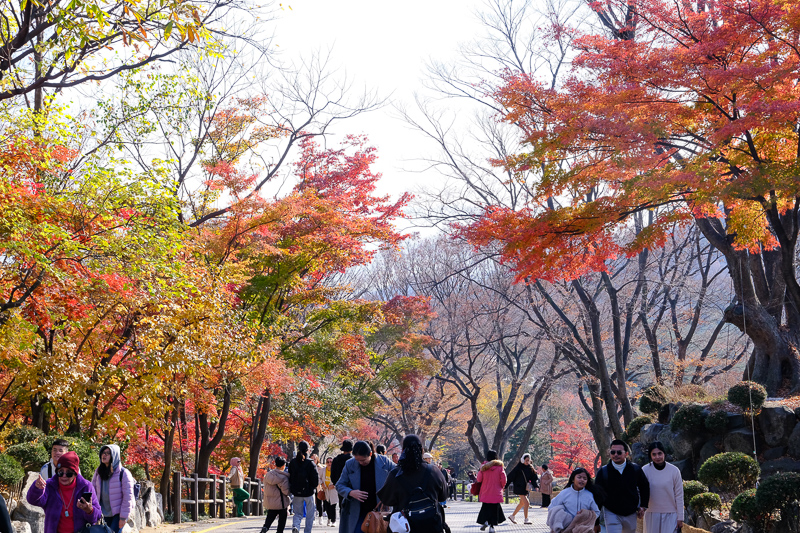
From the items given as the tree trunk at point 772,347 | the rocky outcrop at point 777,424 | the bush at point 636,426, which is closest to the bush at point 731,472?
the rocky outcrop at point 777,424

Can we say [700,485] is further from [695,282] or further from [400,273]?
[400,273]

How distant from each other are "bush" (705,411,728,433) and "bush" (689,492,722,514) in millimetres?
3721

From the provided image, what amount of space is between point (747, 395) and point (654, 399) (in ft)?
12.1

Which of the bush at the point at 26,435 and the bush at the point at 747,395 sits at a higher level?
the bush at the point at 747,395

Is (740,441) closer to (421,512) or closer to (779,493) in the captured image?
(779,493)

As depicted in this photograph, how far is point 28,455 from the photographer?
42.2ft

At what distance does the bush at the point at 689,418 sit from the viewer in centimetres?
1622

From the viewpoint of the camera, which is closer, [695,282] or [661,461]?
[661,461]

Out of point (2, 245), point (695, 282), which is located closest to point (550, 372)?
point (695, 282)

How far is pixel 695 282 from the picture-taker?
25078mm

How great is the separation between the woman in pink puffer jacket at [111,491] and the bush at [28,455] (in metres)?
6.06

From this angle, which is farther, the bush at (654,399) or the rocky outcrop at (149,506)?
the bush at (654,399)

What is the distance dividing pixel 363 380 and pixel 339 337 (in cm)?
592

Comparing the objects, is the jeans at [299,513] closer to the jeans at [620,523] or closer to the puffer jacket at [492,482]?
the puffer jacket at [492,482]
